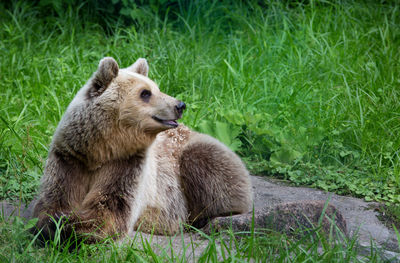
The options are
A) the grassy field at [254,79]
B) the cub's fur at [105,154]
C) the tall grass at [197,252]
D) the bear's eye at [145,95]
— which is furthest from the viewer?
the grassy field at [254,79]

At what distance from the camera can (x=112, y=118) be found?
11.3 ft

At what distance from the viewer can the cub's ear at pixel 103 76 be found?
137 inches

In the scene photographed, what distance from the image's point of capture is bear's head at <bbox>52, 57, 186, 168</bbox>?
3.44 metres

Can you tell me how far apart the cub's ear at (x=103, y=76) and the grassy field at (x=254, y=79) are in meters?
1.24

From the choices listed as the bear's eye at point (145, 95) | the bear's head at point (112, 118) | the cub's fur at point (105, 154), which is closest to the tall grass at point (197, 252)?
the cub's fur at point (105, 154)

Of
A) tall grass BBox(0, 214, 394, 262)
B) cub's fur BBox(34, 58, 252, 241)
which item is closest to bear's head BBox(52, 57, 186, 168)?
cub's fur BBox(34, 58, 252, 241)

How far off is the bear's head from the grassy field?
1156 mm

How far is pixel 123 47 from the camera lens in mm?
6969

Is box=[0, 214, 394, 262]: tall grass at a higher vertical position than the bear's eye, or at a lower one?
lower

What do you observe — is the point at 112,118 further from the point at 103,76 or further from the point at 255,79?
the point at 255,79

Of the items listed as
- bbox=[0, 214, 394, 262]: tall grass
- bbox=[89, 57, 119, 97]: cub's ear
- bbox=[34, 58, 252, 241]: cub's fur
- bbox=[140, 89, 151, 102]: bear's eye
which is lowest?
bbox=[0, 214, 394, 262]: tall grass

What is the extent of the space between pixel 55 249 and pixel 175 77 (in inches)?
139

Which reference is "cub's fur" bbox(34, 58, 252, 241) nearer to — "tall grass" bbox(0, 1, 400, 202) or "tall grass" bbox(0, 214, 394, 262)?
"tall grass" bbox(0, 214, 394, 262)

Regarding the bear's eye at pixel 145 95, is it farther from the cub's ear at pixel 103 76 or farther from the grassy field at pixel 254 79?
the grassy field at pixel 254 79
